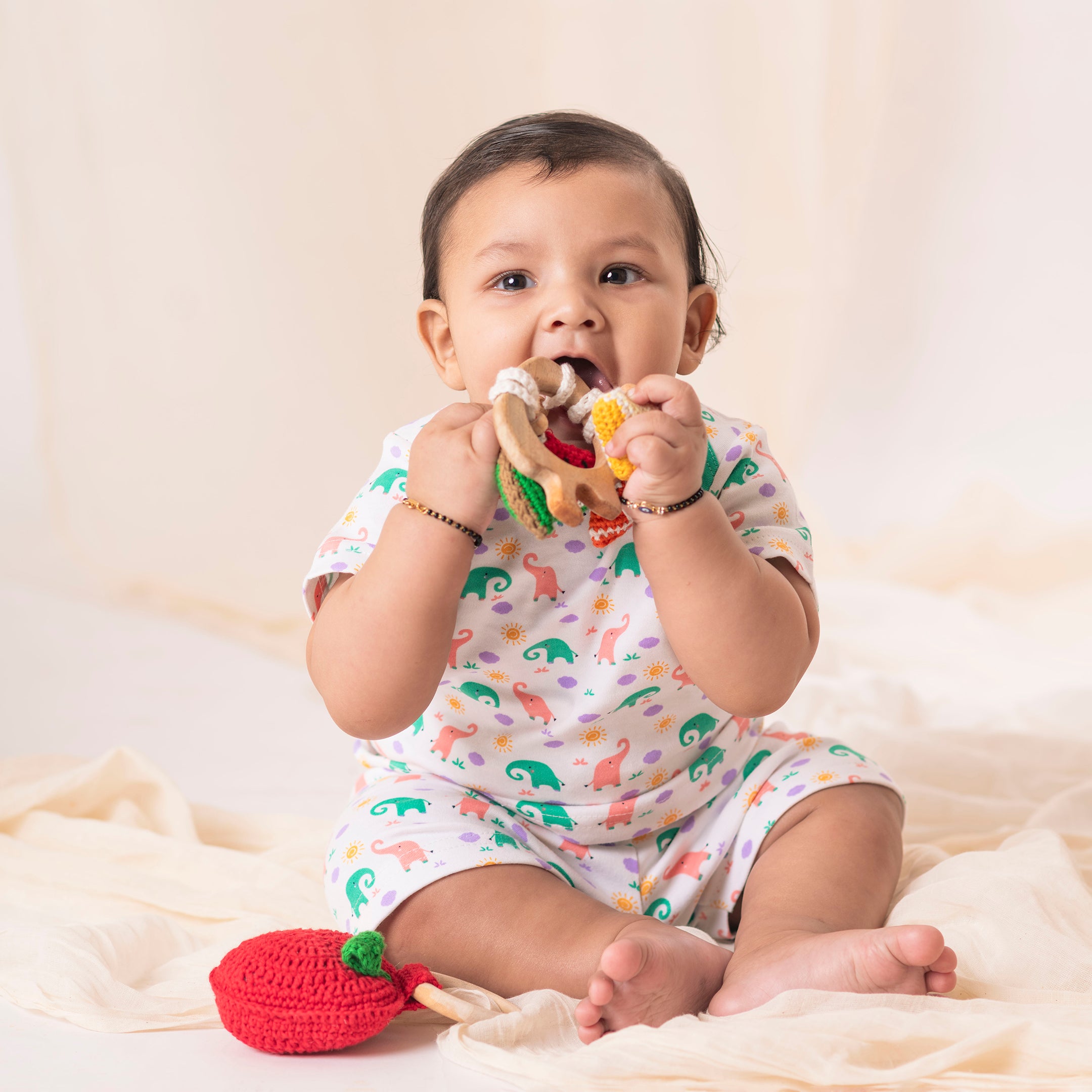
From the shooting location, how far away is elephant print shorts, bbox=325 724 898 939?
0.99 m

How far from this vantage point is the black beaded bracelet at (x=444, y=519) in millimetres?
915

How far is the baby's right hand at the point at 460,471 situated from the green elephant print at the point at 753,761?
1.32ft

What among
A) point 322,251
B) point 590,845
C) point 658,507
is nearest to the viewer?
point 658,507

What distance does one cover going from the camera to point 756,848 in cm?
109

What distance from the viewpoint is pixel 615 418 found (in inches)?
35.1

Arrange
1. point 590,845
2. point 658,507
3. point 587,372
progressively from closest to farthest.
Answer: point 658,507, point 587,372, point 590,845

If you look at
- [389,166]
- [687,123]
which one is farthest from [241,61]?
[687,123]

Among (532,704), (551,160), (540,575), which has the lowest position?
(532,704)

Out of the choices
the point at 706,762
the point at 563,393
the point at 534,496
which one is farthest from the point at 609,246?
the point at 706,762

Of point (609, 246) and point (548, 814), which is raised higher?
point (609, 246)

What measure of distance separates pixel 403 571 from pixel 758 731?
47 cm

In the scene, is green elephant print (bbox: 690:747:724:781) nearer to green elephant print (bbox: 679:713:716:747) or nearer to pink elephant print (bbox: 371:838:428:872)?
green elephant print (bbox: 679:713:716:747)

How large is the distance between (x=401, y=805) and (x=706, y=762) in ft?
0.93

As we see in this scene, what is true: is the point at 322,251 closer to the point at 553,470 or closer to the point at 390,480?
the point at 390,480
